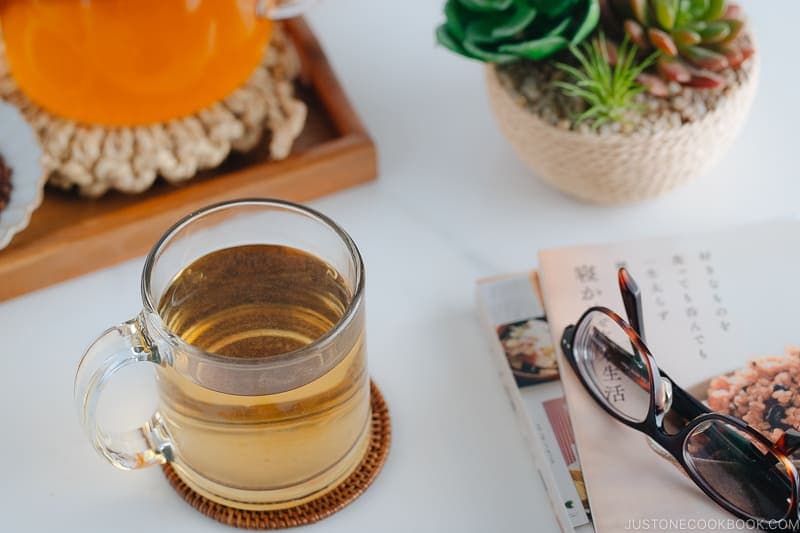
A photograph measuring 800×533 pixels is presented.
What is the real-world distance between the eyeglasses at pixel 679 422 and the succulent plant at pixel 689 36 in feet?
0.46

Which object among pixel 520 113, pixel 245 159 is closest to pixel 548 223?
pixel 520 113

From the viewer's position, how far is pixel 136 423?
0.56 meters

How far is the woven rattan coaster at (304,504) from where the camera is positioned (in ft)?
1.69

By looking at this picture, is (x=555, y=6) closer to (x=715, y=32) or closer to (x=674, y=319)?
(x=715, y=32)

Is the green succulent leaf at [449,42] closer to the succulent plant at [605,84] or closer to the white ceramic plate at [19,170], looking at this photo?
the succulent plant at [605,84]

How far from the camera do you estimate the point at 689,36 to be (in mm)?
600

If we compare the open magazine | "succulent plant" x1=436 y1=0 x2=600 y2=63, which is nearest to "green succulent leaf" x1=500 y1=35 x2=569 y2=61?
"succulent plant" x1=436 y1=0 x2=600 y2=63

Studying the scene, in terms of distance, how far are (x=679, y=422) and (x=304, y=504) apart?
0.19 metres

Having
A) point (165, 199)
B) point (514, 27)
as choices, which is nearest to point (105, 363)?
point (165, 199)

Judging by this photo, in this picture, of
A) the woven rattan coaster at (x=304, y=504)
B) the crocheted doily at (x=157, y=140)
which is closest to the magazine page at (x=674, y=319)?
the woven rattan coaster at (x=304, y=504)

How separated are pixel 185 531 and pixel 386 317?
6.9 inches

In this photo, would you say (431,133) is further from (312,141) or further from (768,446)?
(768,446)

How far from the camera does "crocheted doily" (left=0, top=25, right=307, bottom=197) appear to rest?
638mm

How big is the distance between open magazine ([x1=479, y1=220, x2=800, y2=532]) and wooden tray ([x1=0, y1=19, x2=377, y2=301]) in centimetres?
14
